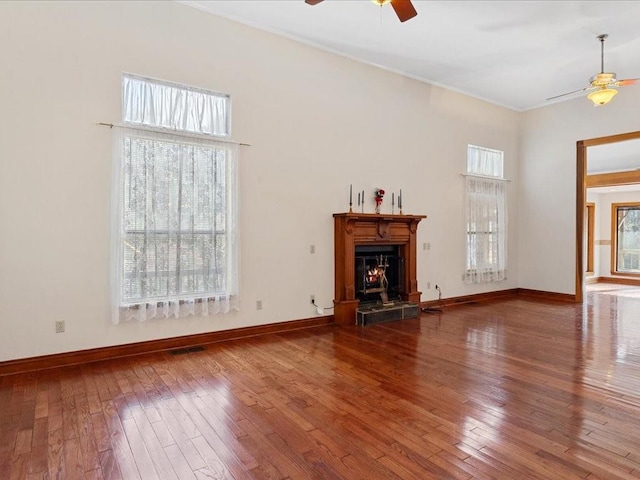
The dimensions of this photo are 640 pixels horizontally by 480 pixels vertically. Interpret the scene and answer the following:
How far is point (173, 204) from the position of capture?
13.5ft

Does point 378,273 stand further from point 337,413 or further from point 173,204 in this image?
point 337,413

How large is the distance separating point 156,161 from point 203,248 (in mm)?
1034

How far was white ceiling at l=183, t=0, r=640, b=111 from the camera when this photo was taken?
427 centimetres

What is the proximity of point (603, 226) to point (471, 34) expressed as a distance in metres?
9.34

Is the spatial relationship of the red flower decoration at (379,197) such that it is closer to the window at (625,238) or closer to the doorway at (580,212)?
the doorway at (580,212)

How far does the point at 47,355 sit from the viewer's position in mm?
3521

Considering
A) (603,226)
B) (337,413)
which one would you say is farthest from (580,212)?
(337,413)

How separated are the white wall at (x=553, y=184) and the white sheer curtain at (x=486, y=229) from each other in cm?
62

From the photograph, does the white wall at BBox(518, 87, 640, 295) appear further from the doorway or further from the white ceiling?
the white ceiling

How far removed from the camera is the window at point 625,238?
10773 mm

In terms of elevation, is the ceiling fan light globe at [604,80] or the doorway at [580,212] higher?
the ceiling fan light globe at [604,80]

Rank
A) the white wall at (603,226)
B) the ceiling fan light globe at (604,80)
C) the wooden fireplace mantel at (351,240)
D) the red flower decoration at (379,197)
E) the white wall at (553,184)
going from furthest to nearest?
the white wall at (603,226) < the white wall at (553,184) < the red flower decoration at (379,197) < the wooden fireplace mantel at (351,240) < the ceiling fan light globe at (604,80)

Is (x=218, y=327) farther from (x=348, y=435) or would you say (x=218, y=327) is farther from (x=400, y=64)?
(x=400, y=64)

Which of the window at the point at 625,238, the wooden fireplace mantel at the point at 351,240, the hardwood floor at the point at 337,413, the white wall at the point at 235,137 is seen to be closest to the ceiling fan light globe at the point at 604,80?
the white wall at the point at 235,137
